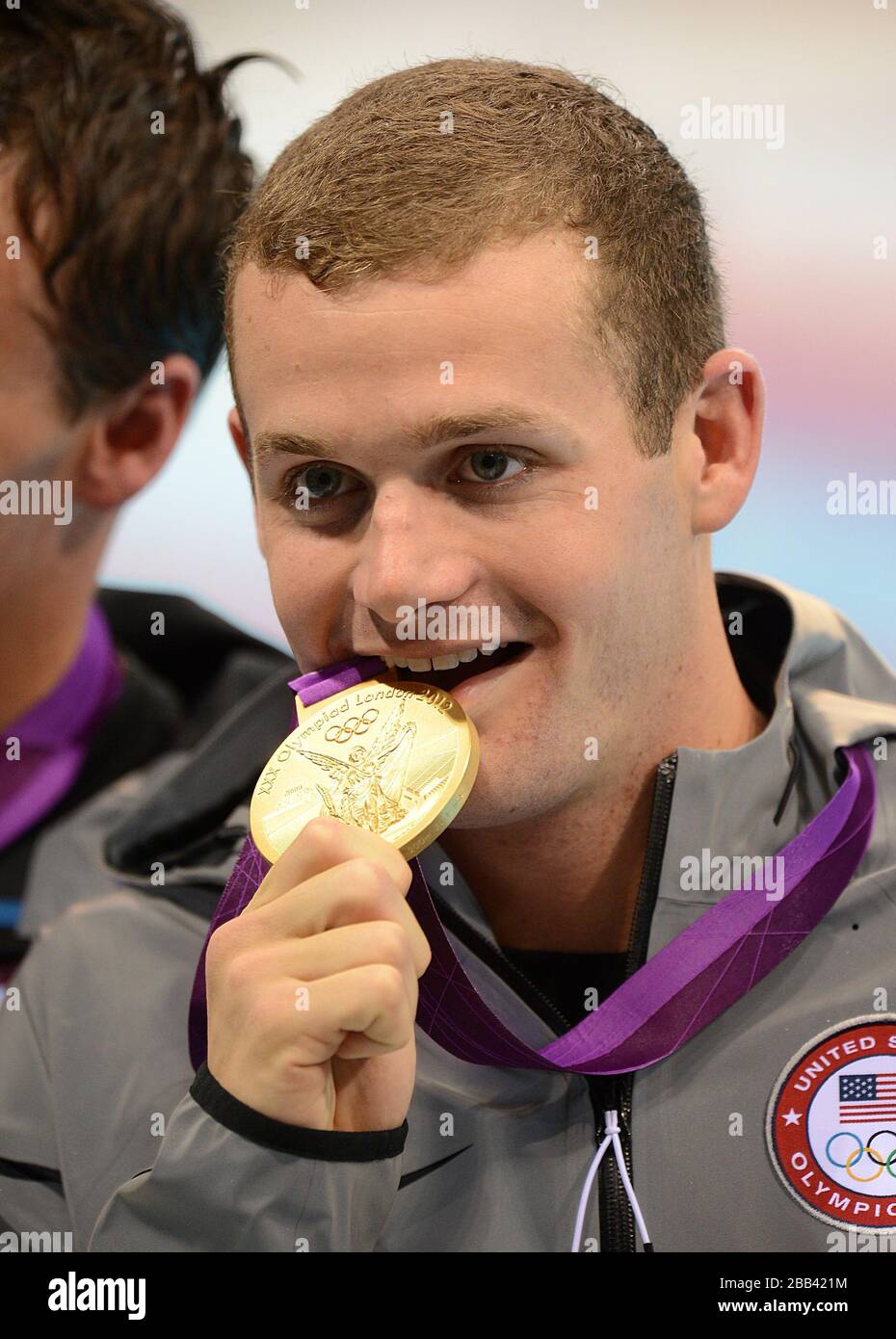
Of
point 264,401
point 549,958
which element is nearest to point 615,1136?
point 549,958

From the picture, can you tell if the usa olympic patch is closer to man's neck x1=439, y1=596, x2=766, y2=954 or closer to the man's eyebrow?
man's neck x1=439, y1=596, x2=766, y2=954

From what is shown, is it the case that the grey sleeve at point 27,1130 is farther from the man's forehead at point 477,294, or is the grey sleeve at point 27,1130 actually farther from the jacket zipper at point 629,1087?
the man's forehead at point 477,294

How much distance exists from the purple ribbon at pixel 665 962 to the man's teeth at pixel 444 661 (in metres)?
0.03

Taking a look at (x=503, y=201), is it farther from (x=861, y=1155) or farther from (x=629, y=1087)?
(x=861, y=1155)

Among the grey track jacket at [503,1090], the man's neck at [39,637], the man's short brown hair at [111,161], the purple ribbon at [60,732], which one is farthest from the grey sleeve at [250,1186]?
the man's short brown hair at [111,161]

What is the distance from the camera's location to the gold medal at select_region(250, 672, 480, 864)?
1.65m

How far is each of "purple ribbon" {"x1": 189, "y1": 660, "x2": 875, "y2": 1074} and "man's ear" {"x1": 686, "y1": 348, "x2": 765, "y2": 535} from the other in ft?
1.27

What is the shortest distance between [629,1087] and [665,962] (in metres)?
0.17

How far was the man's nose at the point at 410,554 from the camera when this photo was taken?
5.37 feet

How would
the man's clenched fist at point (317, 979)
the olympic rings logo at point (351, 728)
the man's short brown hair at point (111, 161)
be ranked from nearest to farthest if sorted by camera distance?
the man's clenched fist at point (317, 979) < the olympic rings logo at point (351, 728) < the man's short brown hair at point (111, 161)

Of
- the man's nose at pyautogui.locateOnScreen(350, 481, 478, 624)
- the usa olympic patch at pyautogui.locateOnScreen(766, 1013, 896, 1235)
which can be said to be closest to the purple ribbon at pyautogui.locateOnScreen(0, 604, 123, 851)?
the man's nose at pyautogui.locateOnScreen(350, 481, 478, 624)

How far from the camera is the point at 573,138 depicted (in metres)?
1.73
